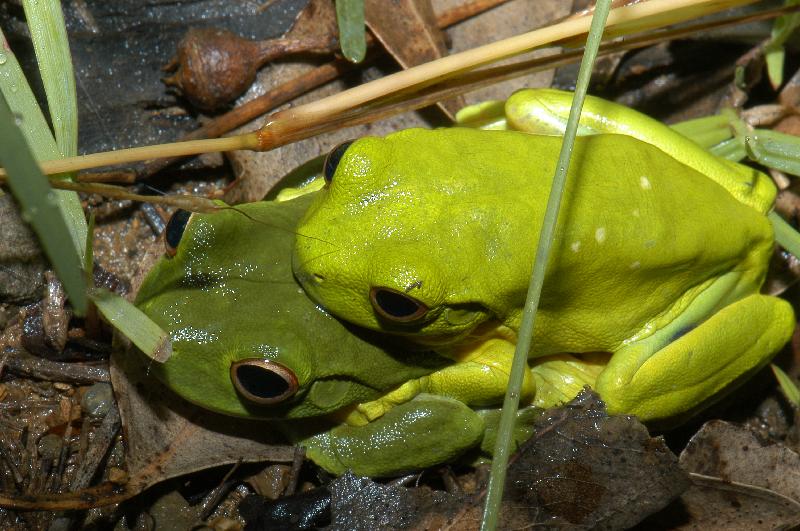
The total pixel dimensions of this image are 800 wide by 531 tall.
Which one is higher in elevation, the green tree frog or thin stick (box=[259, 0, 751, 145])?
thin stick (box=[259, 0, 751, 145])

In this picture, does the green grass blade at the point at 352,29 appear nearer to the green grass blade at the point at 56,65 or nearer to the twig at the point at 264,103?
the twig at the point at 264,103

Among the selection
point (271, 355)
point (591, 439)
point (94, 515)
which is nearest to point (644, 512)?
point (591, 439)

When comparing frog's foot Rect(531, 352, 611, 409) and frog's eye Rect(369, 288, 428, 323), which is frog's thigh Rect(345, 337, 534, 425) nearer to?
frog's foot Rect(531, 352, 611, 409)

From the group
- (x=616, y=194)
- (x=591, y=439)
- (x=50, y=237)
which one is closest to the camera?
(x=50, y=237)

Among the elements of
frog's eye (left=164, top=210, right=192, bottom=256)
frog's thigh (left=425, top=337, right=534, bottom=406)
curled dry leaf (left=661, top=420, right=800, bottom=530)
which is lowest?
curled dry leaf (left=661, top=420, right=800, bottom=530)

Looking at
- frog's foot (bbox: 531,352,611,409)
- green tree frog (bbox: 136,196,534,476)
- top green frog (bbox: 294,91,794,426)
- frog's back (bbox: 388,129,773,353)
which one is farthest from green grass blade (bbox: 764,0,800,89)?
green tree frog (bbox: 136,196,534,476)

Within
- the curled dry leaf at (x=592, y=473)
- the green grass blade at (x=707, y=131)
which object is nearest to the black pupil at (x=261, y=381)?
the curled dry leaf at (x=592, y=473)

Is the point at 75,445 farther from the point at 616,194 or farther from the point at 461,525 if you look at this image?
the point at 616,194

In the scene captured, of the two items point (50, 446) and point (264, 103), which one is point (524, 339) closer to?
point (264, 103)
